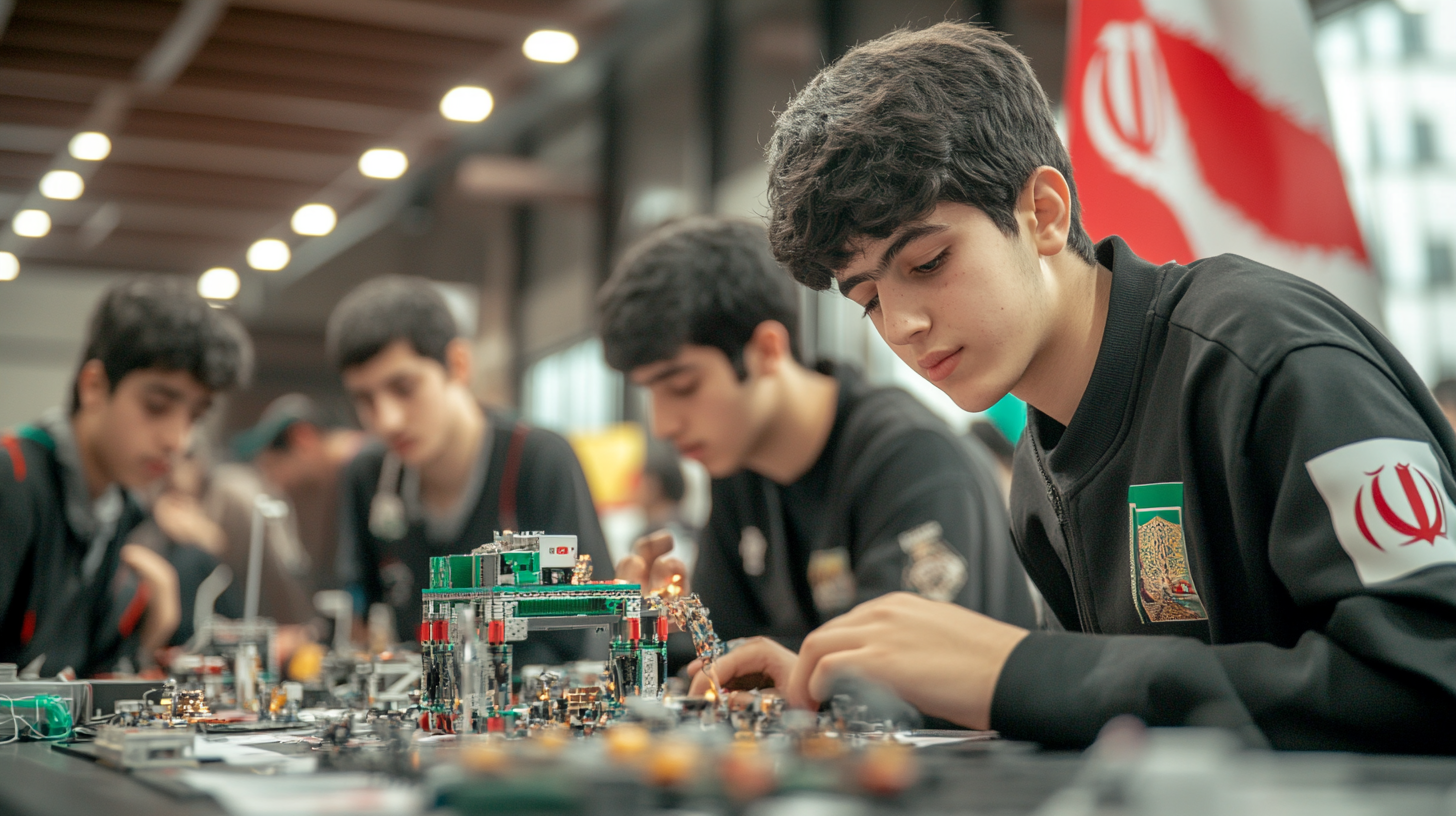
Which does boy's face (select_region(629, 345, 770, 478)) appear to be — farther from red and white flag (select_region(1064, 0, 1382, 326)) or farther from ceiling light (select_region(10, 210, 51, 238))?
ceiling light (select_region(10, 210, 51, 238))

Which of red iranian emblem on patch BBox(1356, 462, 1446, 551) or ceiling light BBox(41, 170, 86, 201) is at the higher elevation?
ceiling light BBox(41, 170, 86, 201)

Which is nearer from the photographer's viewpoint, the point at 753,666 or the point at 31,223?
the point at 753,666

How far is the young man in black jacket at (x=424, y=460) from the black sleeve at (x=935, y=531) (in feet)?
3.42

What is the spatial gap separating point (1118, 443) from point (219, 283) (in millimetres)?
10802

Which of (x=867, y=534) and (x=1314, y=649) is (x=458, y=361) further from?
(x=1314, y=649)

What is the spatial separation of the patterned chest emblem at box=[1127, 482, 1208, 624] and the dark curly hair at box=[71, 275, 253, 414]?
2.33 m

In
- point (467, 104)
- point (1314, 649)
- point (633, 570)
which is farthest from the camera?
point (467, 104)

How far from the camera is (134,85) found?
6301mm

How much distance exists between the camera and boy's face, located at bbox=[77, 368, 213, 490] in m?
2.91

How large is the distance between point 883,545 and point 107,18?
512 centimetres

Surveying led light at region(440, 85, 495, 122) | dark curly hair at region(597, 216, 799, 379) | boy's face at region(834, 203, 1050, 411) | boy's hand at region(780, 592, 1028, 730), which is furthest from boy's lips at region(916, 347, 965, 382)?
led light at region(440, 85, 495, 122)

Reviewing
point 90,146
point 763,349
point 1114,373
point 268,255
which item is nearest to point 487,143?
point 268,255

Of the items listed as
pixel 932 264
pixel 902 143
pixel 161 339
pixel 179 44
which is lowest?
pixel 932 264

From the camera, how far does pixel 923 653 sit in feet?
3.87
